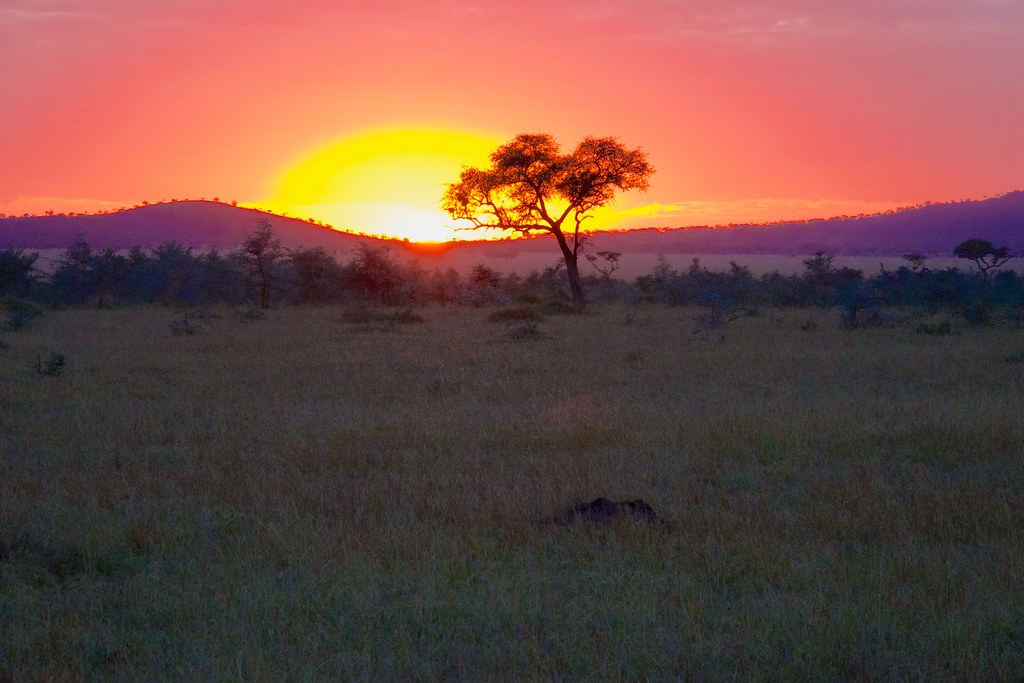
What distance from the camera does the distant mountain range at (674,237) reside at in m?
95.9

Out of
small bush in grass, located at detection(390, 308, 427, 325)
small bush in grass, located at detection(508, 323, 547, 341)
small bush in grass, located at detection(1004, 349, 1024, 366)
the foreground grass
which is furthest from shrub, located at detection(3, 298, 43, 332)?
small bush in grass, located at detection(1004, 349, 1024, 366)

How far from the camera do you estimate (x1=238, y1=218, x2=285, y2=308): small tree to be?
35.4m

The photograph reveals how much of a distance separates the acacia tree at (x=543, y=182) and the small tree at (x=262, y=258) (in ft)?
25.1

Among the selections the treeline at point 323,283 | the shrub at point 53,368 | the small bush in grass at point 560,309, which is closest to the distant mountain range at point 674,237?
the treeline at point 323,283

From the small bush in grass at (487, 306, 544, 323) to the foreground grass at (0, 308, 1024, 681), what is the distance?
12.6 m

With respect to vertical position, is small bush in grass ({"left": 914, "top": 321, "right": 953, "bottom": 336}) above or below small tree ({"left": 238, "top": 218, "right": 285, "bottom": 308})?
below

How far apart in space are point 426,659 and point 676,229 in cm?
13903

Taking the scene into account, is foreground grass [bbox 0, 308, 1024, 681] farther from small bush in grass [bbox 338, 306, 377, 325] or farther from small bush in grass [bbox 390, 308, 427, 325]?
small bush in grass [bbox 338, 306, 377, 325]

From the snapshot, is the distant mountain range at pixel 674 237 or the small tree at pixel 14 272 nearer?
the small tree at pixel 14 272

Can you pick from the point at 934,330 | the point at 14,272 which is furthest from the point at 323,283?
the point at 934,330

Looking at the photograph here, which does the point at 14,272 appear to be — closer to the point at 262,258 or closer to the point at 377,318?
the point at 262,258

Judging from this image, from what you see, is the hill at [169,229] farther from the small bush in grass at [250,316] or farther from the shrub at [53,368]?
the shrub at [53,368]

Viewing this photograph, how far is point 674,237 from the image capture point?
132 metres

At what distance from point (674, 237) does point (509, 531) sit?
12878cm
